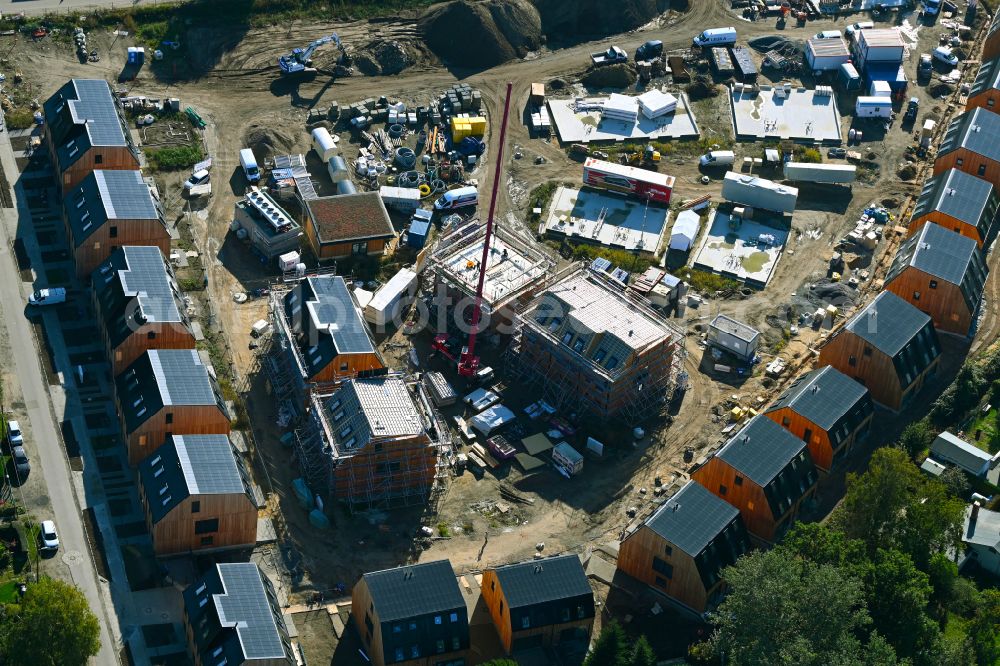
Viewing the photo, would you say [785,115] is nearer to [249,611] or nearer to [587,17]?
[587,17]

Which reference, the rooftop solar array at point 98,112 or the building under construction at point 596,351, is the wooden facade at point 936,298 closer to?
the building under construction at point 596,351

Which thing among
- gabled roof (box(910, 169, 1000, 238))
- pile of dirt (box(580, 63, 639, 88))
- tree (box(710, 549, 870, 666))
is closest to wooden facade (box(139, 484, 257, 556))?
tree (box(710, 549, 870, 666))

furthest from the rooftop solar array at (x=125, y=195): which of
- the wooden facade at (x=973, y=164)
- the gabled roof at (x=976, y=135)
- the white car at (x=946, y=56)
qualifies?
the white car at (x=946, y=56)

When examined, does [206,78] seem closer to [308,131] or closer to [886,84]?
[308,131]

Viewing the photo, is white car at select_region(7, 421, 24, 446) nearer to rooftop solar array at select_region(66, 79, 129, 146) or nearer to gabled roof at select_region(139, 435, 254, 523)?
gabled roof at select_region(139, 435, 254, 523)

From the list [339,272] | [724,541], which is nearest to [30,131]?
[339,272]
